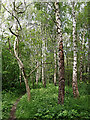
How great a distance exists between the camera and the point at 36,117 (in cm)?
468

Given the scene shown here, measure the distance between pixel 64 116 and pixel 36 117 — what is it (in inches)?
42.7

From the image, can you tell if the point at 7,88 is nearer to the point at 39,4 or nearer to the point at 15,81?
the point at 15,81

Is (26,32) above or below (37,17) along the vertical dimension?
below

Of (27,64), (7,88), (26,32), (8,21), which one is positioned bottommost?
(7,88)

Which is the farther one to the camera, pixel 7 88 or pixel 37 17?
pixel 37 17

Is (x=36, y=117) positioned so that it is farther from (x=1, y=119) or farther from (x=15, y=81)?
(x=15, y=81)

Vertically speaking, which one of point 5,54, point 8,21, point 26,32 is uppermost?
point 8,21

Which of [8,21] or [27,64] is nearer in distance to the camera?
[8,21]

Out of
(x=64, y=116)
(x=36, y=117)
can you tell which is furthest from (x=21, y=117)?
(x=64, y=116)

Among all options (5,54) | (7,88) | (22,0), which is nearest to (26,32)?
(22,0)

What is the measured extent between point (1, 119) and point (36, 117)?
1.86m

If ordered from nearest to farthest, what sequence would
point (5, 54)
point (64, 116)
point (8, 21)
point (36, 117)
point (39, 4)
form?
point (64, 116) < point (36, 117) < point (8, 21) < point (5, 54) < point (39, 4)

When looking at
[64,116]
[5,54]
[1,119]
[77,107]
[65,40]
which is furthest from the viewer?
[65,40]

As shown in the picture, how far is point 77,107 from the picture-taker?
501cm
